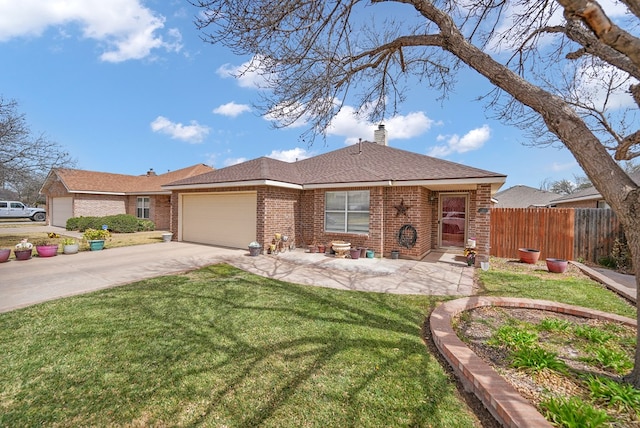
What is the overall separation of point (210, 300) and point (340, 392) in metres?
3.39

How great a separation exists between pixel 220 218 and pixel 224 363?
32.8 ft

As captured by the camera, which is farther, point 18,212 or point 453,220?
point 18,212

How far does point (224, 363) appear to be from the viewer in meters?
3.09

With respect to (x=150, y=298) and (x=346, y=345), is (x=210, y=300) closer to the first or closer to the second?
(x=150, y=298)

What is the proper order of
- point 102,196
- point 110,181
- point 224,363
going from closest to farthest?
1. point 224,363
2. point 102,196
3. point 110,181

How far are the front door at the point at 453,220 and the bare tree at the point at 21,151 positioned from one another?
19350 millimetres

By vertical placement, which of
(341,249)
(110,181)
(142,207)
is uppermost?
(110,181)

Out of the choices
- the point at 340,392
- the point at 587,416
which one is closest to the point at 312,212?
the point at 340,392

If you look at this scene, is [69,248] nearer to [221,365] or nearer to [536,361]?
[221,365]

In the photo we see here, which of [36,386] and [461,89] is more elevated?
[461,89]

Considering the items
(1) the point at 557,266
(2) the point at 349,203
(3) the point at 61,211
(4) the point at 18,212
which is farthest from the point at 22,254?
(4) the point at 18,212

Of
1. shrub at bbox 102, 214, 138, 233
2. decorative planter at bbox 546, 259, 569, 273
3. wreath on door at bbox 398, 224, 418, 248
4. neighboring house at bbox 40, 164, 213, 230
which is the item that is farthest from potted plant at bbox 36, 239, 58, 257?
decorative planter at bbox 546, 259, 569, 273

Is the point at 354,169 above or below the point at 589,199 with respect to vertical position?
above

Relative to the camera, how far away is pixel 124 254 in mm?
9992
